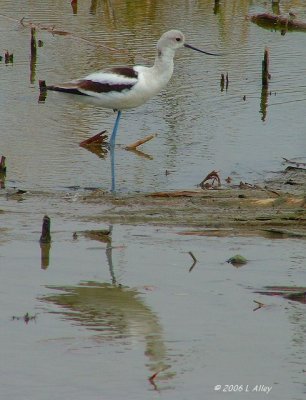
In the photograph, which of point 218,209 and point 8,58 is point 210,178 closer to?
point 218,209

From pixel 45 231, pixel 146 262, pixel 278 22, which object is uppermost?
pixel 45 231

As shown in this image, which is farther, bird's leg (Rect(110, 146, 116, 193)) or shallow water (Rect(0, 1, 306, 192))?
shallow water (Rect(0, 1, 306, 192))

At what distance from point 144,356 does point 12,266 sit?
1727 millimetres

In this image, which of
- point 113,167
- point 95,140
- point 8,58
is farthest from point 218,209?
point 8,58

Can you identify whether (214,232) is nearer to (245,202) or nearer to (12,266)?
(245,202)

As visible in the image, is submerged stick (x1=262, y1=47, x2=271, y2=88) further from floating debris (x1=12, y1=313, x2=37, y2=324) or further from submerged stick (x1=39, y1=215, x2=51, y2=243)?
floating debris (x1=12, y1=313, x2=37, y2=324)

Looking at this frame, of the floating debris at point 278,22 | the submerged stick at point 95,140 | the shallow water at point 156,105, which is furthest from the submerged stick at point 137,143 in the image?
the floating debris at point 278,22

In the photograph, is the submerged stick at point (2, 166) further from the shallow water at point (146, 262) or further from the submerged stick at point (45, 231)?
the submerged stick at point (45, 231)

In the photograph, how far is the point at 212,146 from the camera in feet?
38.0

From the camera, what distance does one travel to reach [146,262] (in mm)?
7609

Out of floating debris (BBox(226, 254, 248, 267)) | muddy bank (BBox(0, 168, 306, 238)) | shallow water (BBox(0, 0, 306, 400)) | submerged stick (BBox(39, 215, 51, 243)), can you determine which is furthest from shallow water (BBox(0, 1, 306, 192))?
floating debris (BBox(226, 254, 248, 267))

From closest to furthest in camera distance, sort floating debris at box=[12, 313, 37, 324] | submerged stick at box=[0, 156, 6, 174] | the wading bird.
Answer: floating debris at box=[12, 313, 37, 324], submerged stick at box=[0, 156, 6, 174], the wading bird

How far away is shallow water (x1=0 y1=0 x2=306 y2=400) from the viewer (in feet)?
19.0

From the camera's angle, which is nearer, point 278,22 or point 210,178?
point 210,178
